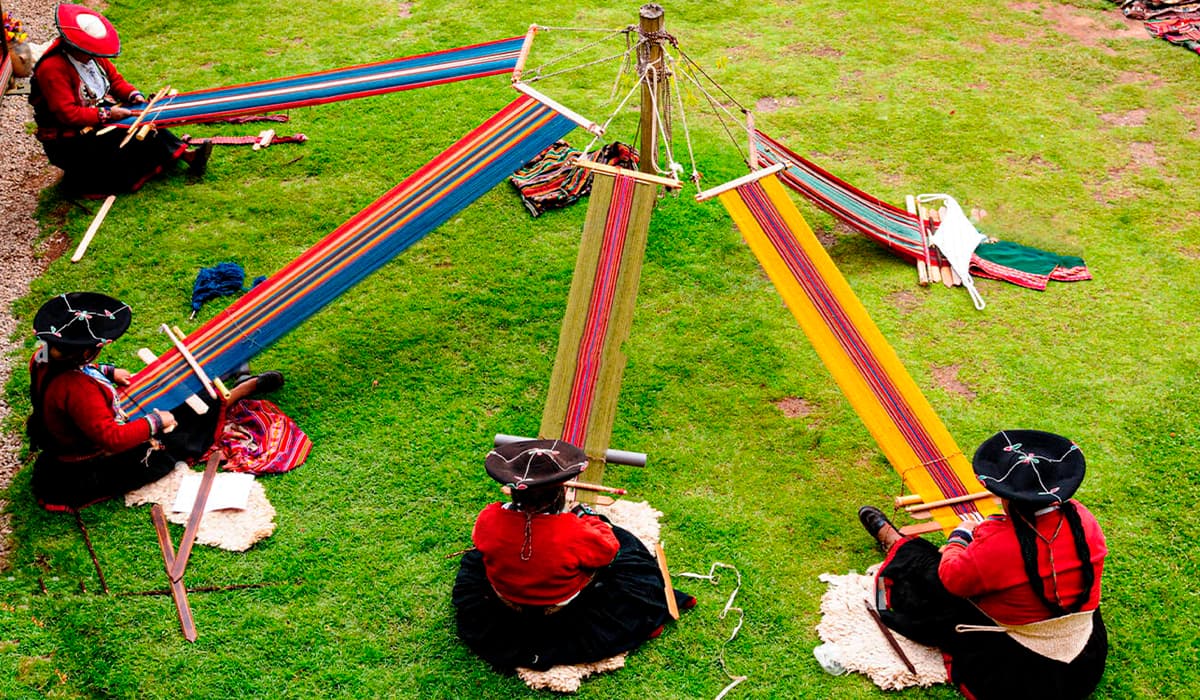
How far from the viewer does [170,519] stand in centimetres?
528

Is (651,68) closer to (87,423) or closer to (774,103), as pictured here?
(774,103)

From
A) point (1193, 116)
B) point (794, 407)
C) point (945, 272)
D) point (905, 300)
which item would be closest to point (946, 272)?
point (945, 272)

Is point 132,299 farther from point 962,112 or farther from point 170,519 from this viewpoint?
point 962,112

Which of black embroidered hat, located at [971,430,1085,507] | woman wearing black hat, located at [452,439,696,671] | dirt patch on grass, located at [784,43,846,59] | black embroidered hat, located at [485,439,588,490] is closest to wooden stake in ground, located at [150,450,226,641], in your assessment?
woman wearing black hat, located at [452,439,696,671]

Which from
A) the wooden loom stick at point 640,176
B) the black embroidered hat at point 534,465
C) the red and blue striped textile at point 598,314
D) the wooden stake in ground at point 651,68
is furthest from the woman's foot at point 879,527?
the wooden stake in ground at point 651,68

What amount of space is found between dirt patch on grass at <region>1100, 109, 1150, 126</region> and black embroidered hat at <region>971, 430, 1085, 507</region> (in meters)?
5.20

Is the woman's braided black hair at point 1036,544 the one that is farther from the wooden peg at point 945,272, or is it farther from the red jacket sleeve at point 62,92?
the red jacket sleeve at point 62,92

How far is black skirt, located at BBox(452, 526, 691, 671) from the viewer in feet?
15.0

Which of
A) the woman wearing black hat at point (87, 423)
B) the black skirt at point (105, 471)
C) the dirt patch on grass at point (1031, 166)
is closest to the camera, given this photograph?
the woman wearing black hat at point (87, 423)

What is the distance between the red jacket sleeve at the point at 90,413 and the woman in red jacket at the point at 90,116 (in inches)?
118

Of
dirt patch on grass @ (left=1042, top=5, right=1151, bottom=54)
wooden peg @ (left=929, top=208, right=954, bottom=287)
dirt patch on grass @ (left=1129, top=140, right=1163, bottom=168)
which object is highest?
dirt patch on grass @ (left=1042, top=5, right=1151, bottom=54)

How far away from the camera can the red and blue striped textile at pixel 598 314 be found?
514 centimetres

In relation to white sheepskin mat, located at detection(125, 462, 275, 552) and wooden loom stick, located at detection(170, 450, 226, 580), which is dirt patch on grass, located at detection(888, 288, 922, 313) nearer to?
white sheepskin mat, located at detection(125, 462, 275, 552)

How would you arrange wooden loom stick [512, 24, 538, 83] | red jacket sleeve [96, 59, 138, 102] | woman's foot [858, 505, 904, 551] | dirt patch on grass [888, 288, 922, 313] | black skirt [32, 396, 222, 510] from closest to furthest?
woman's foot [858, 505, 904, 551] < black skirt [32, 396, 222, 510] < wooden loom stick [512, 24, 538, 83] < dirt patch on grass [888, 288, 922, 313] < red jacket sleeve [96, 59, 138, 102]
